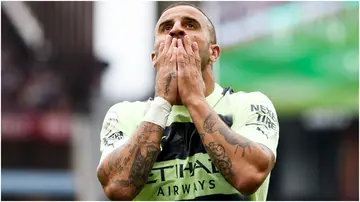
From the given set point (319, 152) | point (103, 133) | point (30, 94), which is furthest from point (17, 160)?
point (103, 133)

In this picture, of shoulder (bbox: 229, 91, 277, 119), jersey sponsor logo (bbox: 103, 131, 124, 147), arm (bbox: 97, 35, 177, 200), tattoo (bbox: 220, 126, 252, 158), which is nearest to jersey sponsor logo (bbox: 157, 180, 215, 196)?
arm (bbox: 97, 35, 177, 200)

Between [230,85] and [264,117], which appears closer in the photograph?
[264,117]

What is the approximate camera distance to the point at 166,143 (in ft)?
26.0

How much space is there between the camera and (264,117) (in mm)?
7930

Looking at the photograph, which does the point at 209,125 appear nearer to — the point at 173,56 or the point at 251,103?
the point at 251,103

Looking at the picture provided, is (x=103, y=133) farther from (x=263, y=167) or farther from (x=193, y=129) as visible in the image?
(x=263, y=167)

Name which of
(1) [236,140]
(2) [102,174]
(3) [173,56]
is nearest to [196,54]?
(3) [173,56]

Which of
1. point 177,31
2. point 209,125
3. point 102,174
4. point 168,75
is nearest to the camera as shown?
point 209,125

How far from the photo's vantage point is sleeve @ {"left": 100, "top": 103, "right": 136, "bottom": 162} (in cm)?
795

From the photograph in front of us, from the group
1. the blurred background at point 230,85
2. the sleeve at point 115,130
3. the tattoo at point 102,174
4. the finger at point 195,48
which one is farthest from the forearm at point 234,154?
the blurred background at point 230,85

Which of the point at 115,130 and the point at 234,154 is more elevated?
the point at 115,130

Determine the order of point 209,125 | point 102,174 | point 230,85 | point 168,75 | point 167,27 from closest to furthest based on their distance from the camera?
point 209,125 < point 102,174 < point 168,75 < point 167,27 < point 230,85

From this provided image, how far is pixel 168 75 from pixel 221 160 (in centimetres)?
75

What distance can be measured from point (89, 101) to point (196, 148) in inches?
961
